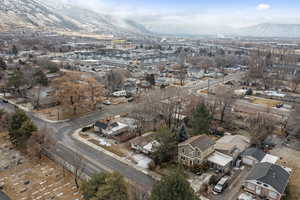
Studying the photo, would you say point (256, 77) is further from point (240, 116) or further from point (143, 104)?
point (143, 104)

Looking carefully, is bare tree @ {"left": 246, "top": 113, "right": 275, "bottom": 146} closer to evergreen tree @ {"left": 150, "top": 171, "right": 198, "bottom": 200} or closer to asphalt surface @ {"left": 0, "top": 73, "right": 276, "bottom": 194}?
asphalt surface @ {"left": 0, "top": 73, "right": 276, "bottom": 194}

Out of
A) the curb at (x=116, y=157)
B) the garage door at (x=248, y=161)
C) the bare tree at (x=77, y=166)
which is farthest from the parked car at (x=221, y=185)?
the bare tree at (x=77, y=166)

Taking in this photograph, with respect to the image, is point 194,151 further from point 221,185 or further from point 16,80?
point 16,80

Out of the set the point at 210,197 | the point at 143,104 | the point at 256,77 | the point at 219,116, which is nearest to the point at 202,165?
the point at 210,197

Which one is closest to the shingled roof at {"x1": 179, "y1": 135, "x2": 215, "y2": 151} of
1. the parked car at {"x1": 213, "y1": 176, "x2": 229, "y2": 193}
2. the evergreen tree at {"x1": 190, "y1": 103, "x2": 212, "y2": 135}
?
the evergreen tree at {"x1": 190, "y1": 103, "x2": 212, "y2": 135}

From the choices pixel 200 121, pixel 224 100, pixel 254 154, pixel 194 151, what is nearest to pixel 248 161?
pixel 254 154

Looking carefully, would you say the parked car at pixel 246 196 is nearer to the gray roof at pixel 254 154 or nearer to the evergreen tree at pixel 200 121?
the gray roof at pixel 254 154
